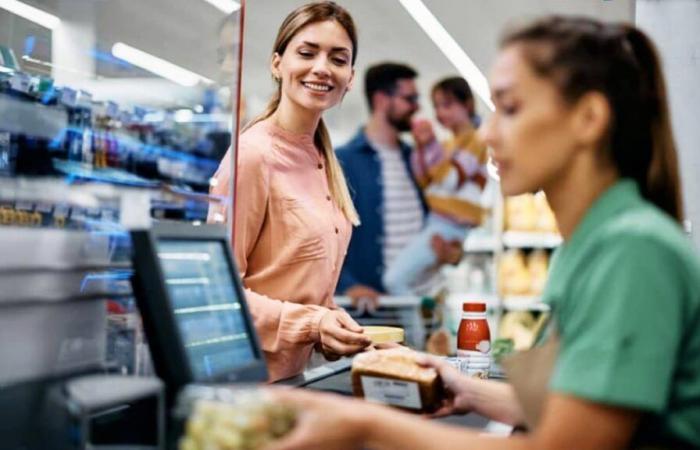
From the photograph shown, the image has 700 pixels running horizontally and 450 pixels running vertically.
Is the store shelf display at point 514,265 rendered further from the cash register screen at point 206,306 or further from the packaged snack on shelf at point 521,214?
Result: the cash register screen at point 206,306

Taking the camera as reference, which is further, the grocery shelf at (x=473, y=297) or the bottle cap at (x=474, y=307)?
the grocery shelf at (x=473, y=297)

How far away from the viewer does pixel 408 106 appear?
835 cm

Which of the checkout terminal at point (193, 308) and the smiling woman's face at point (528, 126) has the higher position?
the smiling woman's face at point (528, 126)

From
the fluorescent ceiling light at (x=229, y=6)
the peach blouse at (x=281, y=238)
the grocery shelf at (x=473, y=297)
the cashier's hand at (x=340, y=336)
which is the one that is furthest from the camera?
the grocery shelf at (x=473, y=297)

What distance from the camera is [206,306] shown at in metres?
1.60

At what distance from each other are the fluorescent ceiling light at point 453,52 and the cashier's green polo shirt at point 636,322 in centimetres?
835

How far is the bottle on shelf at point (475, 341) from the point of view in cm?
233

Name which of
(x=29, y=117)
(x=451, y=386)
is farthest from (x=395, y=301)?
(x=451, y=386)

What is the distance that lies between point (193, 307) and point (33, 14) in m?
2.63

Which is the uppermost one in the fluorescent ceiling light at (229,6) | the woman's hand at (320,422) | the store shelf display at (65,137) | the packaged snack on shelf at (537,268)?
the fluorescent ceiling light at (229,6)

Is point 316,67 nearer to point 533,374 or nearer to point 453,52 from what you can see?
point 533,374

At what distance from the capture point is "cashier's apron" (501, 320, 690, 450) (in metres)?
1.31

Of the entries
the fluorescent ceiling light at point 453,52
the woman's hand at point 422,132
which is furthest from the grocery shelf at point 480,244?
the fluorescent ceiling light at point 453,52

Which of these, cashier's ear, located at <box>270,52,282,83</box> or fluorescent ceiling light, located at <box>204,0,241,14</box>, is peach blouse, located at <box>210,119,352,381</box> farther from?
fluorescent ceiling light, located at <box>204,0,241,14</box>
